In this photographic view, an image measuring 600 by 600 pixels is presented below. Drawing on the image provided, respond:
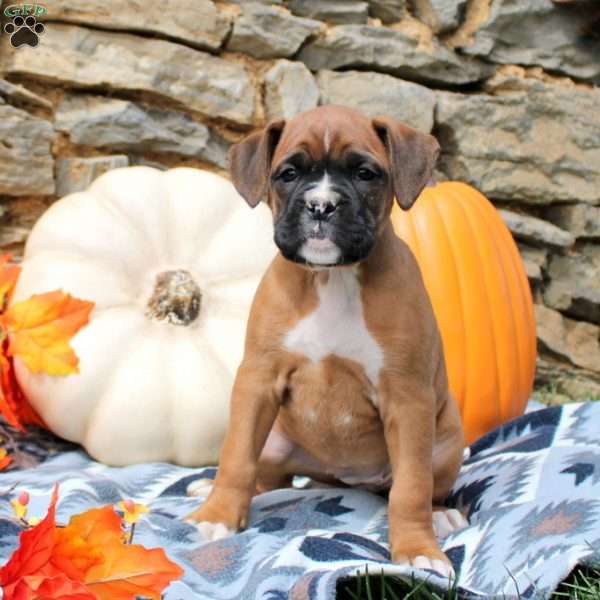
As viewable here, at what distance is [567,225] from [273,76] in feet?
5.39

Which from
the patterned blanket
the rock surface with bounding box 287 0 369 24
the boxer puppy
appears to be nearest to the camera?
the patterned blanket

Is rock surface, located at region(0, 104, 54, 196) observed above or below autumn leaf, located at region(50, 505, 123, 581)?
above

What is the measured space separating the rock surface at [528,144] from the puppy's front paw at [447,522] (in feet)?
7.69

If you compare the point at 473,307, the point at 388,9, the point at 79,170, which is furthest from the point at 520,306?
the point at 79,170

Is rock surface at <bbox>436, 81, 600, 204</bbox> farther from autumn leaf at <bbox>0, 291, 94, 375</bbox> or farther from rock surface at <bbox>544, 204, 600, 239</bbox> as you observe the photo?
autumn leaf at <bbox>0, 291, 94, 375</bbox>

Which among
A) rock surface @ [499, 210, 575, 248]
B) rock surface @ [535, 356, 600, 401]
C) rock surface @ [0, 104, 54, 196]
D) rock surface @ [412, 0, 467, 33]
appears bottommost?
rock surface @ [535, 356, 600, 401]

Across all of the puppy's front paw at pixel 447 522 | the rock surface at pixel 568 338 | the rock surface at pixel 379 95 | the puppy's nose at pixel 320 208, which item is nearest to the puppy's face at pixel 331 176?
the puppy's nose at pixel 320 208

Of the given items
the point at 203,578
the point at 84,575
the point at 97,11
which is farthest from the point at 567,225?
the point at 84,575

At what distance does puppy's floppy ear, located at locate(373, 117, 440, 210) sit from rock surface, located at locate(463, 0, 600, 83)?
91.6 inches

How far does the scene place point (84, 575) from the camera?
5.08 feet

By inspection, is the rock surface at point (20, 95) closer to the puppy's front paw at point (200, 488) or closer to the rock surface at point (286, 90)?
the rock surface at point (286, 90)

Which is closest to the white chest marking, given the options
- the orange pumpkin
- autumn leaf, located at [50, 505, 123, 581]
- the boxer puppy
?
the boxer puppy

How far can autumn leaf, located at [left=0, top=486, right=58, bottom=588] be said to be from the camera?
1443mm

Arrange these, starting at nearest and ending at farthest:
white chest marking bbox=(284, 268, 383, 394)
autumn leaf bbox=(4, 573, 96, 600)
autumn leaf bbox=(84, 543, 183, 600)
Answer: autumn leaf bbox=(4, 573, 96, 600) < autumn leaf bbox=(84, 543, 183, 600) < white chest marking bbox=(284, 268, 383, 394)
